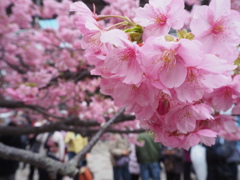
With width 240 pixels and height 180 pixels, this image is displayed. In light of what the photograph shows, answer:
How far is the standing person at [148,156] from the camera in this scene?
4633 mm

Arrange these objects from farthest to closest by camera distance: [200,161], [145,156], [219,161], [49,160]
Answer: [145,156]
[200,161]
[219,161]
[49,160]

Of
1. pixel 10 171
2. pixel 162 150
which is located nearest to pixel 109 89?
pixel 10 171

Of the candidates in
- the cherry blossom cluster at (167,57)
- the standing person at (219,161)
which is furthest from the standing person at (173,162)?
the cherry blossom cluster at (167,57)

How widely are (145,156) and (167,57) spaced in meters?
A: 4.28

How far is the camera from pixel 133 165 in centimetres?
500

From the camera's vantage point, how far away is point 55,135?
4562 mm

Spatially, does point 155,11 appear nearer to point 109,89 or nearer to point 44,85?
point 109,89

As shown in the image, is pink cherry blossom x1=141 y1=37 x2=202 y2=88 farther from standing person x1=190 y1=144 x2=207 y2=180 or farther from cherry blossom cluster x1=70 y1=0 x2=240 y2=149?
standing person x1=190 y1=144 x2=207 y2=180

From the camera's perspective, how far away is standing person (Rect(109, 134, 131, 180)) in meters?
4.89

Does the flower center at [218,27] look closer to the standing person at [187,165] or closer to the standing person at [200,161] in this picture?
the standing person at [200,161]

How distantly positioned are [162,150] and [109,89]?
14.4 feet

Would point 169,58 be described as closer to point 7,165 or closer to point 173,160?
point 7,165

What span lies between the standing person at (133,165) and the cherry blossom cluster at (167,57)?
4.36 meters

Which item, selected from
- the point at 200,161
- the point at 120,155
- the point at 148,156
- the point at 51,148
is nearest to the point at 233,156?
the point at 200,161
